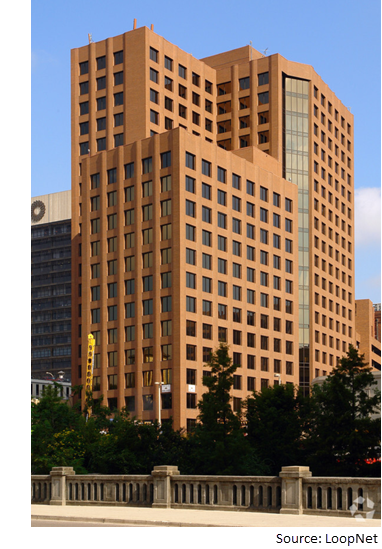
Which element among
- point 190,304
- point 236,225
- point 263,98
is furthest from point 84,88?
point 190,304

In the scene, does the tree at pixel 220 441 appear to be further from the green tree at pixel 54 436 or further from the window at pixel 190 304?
the window at pixel 190 304

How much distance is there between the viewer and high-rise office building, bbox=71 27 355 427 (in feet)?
322

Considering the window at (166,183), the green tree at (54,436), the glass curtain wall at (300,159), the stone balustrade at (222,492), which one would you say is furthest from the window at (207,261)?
the stone balustrade at (222,492)

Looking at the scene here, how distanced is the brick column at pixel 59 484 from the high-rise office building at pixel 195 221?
5433 centimetres

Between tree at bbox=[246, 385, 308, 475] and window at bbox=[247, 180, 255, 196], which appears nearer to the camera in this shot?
tree at bbox=[246, 385, 308, 475]

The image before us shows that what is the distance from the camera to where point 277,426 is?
4644cm

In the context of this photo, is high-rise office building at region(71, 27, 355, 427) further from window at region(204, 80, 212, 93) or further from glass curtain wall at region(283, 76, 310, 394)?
window at region(204, 80, 212, 93)

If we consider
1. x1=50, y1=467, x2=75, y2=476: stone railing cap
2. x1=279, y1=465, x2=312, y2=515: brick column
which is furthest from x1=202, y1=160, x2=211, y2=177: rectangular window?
x1=279, y1=465, x2=312, y2=515: brick column

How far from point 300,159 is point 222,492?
343 feet

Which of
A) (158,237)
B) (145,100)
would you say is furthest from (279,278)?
(145,100)

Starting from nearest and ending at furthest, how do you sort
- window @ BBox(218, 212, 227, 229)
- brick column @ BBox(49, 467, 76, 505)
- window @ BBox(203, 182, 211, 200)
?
1. brick column @ BBox(49, 467, 76, 505)
2. window @ BBox(203, 182, 211, 200)
3. window @ BBox(218, 212, 227, 229)

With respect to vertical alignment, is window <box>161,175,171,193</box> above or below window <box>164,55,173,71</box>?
below

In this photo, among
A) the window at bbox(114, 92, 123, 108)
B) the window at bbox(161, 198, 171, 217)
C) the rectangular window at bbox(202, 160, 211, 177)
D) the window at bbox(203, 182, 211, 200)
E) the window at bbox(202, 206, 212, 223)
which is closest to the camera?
the window at bbox(161, 198, 171, 217)
